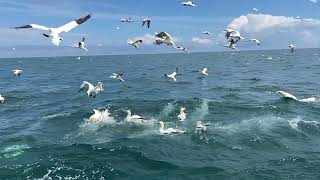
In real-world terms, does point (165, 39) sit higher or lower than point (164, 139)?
higher

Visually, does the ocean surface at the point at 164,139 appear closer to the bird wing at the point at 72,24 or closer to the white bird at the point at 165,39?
the white bird at the point at 165,39

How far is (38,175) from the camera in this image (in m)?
30.1

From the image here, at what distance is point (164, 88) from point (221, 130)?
32.7 meters

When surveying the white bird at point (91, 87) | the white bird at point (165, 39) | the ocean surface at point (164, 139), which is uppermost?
the white bird at point (165, 39)

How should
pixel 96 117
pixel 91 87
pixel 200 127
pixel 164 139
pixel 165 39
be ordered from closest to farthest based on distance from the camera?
1. pixel 165 39
2. pixel 164 139
3. pixel 200 127
4. pixel 96 117
5. pixel 91 87

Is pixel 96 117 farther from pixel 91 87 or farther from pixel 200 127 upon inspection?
pixel 200 127

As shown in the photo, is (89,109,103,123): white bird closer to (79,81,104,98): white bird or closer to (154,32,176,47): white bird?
(79,81,104,98): white bird

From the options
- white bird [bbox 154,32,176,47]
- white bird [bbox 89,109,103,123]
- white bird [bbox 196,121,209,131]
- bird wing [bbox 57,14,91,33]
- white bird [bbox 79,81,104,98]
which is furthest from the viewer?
white bird [bbox 79,81,104,98]

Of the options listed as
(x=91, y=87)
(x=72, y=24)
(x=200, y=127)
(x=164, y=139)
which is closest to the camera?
(x=72, y=24)

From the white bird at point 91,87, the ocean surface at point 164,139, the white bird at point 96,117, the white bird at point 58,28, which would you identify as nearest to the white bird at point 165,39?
the ocean surface at point 164,139

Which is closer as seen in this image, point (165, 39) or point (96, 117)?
point (165, 39)

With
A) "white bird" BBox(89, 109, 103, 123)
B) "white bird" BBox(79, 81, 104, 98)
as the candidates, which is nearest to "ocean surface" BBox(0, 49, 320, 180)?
"white bird" BBox(89, 109, 103, 123)

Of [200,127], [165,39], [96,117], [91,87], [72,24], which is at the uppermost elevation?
[72,24]

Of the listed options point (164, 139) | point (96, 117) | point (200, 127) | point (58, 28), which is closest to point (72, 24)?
point (58, 28)
